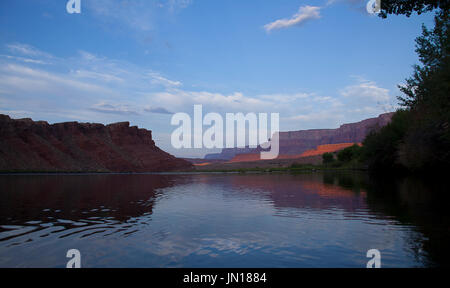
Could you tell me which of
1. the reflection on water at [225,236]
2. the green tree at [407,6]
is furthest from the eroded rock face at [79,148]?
the green tree at [407,6]

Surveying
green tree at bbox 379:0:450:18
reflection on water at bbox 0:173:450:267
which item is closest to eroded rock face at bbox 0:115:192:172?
reflection on water at bbox 0:173:450:267

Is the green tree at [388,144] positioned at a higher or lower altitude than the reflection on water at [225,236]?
higher

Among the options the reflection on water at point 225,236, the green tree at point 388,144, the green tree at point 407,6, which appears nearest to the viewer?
the reflection on water at point 225,236

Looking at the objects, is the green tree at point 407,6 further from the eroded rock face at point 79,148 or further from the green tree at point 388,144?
the eroded rock face at point 79,148

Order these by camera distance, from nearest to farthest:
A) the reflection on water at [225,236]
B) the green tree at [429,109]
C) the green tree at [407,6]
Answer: the reflection on water at [225,236]
the green tree at [407,6]
the green tree at [429,109]

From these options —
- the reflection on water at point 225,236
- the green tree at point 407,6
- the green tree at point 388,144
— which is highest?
the green tree at point 407,6

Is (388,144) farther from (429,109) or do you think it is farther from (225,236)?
(225,236)

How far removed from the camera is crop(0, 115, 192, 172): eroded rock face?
11000 cm

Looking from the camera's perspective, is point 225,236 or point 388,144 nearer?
point 225,236

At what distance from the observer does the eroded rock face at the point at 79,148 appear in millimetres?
110000

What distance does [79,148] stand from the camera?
137 m

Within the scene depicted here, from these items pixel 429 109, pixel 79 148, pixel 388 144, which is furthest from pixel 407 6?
pixel 79 148

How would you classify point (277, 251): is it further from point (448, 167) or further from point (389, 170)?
point (389, 170)
